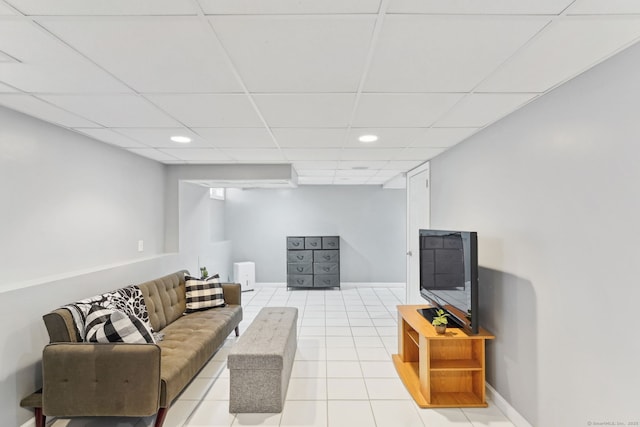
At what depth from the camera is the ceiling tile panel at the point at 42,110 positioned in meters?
2.13

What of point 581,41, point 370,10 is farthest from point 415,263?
point 370,10

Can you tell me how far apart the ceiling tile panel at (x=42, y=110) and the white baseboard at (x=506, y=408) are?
4.00 metres

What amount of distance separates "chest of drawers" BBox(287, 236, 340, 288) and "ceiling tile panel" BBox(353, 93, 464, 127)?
189 inches

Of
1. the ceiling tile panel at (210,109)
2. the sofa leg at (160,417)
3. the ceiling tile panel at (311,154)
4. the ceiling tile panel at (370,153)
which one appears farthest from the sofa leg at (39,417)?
the ceiling tile panel at (370,153)

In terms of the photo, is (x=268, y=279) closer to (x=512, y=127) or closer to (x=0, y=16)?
(x=512, y=127)

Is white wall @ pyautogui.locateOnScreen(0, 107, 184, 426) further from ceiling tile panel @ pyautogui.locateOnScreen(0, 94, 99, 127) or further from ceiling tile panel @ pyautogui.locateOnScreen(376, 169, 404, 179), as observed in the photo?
ceiling tile panel @ pyautogui.locateOnScreen(376, 169, 404, 179)

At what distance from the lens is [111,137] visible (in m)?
3.12

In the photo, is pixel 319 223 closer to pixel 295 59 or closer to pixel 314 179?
pixel 314 179

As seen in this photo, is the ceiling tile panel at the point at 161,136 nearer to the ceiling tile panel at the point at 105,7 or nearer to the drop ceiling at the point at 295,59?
the drop ceiling at the point at 295,59

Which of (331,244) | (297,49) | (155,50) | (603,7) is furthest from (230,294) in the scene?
(603,7)

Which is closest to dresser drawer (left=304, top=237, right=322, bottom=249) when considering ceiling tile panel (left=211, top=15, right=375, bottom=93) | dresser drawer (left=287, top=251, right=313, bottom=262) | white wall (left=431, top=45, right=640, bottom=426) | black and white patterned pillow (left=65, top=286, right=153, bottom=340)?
dresser drawer (left=287, top=251, right=313, bottom=262)

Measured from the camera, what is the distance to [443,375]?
111 inches

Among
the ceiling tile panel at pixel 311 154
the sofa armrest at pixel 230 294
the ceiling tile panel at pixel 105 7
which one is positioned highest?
the ceiling tile panel at pixel 311 154

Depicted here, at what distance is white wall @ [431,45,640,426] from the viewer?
1.56m
